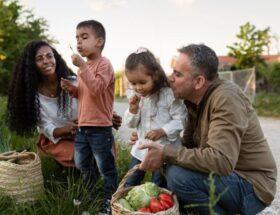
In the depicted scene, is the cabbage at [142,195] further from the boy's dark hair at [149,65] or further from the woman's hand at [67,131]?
the woman's hand at [67,131]

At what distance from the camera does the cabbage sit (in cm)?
285

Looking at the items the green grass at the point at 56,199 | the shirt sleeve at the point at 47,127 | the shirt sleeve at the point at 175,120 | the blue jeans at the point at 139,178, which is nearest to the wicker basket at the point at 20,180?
the green grass at the point at 56,199

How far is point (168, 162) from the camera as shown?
9.62 ft

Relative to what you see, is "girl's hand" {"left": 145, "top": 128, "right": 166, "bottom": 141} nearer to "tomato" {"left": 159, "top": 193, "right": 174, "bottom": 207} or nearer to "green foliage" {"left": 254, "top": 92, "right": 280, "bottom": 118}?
"tomato" {"left": 159, "top": 193, "right": 174, "bottom": 207}

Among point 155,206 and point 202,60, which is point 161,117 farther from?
point 155,206

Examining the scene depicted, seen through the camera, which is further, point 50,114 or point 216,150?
point 50,114

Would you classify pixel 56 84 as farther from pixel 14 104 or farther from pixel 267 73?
pixel 267 73

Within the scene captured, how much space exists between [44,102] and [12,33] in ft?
39.9

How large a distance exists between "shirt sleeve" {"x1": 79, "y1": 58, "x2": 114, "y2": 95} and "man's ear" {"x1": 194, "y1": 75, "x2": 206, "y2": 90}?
94 centimetres

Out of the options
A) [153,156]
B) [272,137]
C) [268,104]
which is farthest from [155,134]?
[268,104]

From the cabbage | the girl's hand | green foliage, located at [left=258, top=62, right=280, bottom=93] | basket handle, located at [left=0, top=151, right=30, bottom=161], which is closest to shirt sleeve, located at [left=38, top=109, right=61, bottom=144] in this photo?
basket handle, located at [left=0, top=151, right=30, bottom=161]

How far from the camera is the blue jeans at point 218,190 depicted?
114 inches

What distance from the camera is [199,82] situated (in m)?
2.92

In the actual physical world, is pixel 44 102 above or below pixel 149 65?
below
